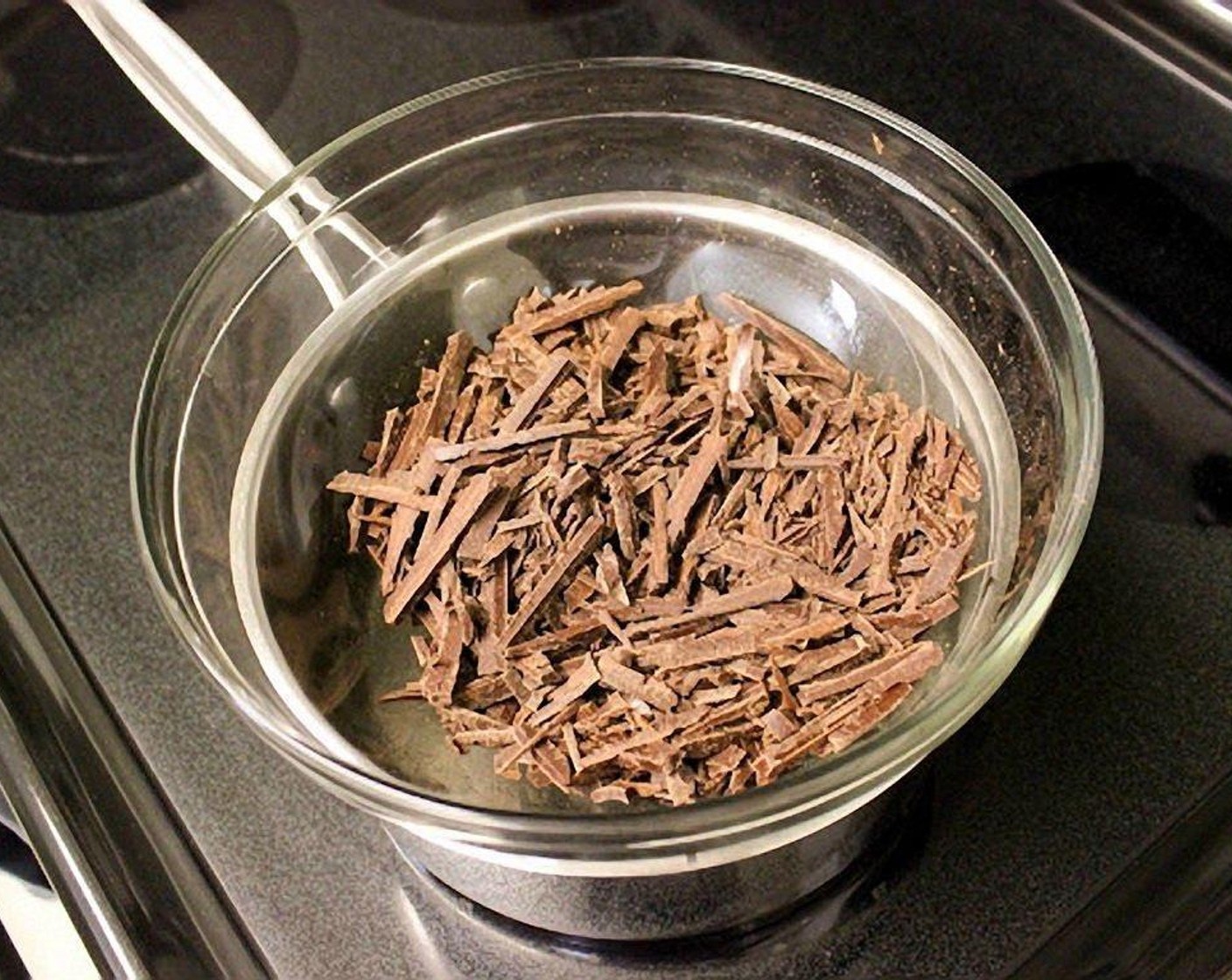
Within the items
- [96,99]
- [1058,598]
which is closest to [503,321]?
[1058,598]

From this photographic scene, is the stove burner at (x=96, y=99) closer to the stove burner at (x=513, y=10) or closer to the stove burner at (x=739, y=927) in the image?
the stove burner at (x=513, y=10)

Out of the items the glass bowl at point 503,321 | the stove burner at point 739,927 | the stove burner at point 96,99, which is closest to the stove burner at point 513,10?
the stove burner at point 96,99

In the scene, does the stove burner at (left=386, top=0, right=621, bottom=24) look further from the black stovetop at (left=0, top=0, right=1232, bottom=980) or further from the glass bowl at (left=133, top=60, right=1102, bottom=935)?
the glass bowl at (left=133, top=60, right=1102, bottom=935)

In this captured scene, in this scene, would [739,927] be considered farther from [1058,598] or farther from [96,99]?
[96,99]

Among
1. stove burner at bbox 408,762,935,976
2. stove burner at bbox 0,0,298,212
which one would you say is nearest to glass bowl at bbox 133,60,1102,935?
stove burner at bbox 408,762,935,976

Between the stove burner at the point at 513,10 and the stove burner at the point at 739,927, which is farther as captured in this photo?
the stove burner at the point at 513,10

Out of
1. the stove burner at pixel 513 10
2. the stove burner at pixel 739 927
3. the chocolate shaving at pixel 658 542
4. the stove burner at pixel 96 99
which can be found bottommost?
the stove burner at pixel 739 927

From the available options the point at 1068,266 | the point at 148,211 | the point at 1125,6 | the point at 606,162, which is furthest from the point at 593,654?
the point at 1125,6
